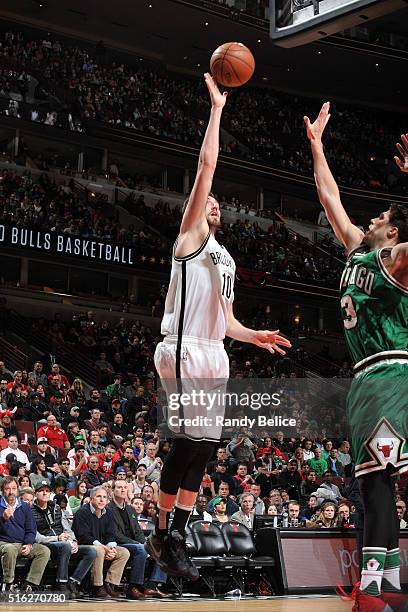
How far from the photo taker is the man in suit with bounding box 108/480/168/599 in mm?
10602

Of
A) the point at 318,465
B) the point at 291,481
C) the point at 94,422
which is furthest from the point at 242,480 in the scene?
the point at 94,422

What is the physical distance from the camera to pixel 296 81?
3681cm

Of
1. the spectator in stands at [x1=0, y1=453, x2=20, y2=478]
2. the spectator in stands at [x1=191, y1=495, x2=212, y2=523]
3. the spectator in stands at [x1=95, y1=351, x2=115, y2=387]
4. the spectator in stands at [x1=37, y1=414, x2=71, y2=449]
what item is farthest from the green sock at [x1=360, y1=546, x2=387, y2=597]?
the spectator in stands at [x1=95, y1=351, x2=115, y2=387]

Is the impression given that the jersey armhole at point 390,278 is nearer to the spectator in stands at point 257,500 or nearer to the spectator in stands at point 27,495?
the spectator in stands at point 27,495

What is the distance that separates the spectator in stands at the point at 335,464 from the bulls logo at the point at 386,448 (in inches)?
527

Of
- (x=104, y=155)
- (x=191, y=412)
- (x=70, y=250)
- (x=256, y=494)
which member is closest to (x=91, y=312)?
(x=70, y=250)

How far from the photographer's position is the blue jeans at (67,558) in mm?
10258

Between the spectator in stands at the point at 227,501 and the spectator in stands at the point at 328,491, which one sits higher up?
the spectator in stands at the point at 227,501

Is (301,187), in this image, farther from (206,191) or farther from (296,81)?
(206,191)

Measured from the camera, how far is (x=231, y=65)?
18.0 ft

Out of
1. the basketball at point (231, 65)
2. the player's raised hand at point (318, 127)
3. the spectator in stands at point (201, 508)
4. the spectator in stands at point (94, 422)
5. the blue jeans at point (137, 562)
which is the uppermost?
the basketball at point (231, 65)

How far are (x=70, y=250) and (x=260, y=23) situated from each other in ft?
39.4

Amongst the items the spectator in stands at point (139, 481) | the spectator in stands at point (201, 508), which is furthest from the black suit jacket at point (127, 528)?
the spectator in stands at point (139, 481)

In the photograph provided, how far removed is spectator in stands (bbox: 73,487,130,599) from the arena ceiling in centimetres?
2340
